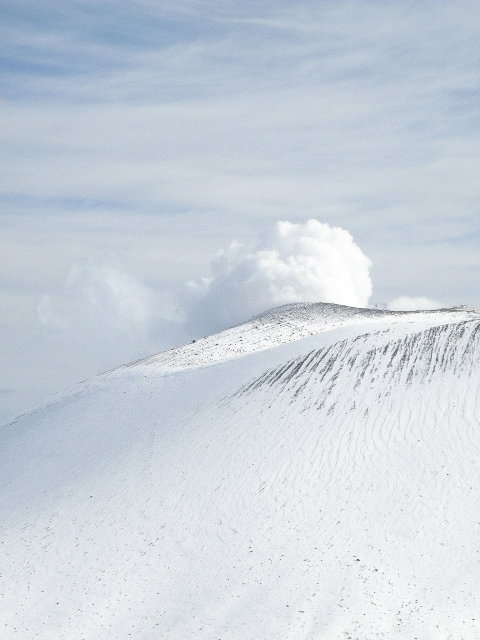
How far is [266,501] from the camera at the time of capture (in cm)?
3142

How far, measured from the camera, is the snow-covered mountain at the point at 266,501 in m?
25.6

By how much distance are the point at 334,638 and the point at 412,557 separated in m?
4.73

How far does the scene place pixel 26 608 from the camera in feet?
90.9

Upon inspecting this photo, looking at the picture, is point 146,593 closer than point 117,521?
Yes

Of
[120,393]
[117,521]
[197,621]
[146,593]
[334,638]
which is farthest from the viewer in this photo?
[120,393]

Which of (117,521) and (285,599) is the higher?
(117,521)

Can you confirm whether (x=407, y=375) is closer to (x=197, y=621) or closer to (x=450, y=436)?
(x=450, y=436)

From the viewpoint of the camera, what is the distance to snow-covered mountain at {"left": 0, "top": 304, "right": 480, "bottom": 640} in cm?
2561

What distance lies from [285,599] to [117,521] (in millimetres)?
9007

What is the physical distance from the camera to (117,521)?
3209 centimetres

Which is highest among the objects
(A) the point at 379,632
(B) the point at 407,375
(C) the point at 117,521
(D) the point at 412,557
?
(B) the point at 407,375

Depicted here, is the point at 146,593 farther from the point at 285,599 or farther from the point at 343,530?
the point at 343,530

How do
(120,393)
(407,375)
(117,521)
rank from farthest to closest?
(120,393)
(407,375)
(117,521)

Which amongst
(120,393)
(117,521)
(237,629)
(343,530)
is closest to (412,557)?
(343,530)
